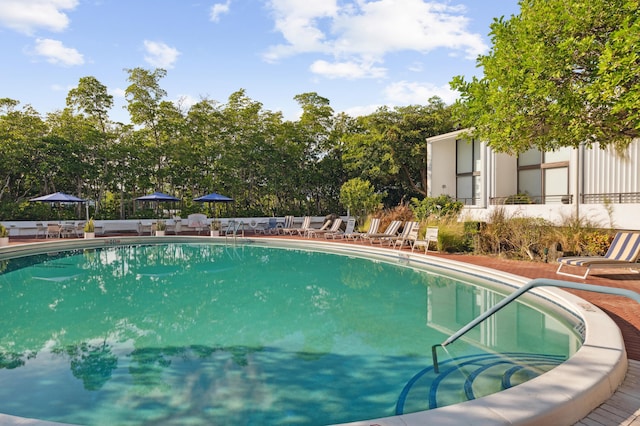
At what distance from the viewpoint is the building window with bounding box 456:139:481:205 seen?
72.9 feet

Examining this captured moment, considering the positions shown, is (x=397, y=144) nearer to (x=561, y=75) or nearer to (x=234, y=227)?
(x=234, y=227)

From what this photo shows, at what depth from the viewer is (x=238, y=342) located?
Answer: 17.8ft

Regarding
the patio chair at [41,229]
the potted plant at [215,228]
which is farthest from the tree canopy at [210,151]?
the potted plant at [215,228]

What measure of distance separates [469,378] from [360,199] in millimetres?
15094

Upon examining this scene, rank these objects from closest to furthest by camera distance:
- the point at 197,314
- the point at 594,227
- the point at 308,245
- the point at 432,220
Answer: the point at 197,314 < the point at 594,227 < the point at 432,220 < the point at 308,245

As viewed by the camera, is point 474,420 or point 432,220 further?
point 432,220

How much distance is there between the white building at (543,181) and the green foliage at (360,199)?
422cm

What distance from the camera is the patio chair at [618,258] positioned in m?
7.99

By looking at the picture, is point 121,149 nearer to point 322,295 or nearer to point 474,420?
point 322,295

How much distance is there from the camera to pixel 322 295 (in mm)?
8164

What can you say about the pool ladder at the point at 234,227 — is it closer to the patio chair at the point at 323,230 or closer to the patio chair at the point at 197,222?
the patio chair at the point at 197,222

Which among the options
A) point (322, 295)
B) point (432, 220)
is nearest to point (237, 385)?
point (322, 295)

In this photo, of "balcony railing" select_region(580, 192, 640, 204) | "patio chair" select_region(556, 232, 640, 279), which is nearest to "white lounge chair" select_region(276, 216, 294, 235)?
"balcony railing" select_region(580, 192, 640, 204)

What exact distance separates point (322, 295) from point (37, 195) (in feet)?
70.5
